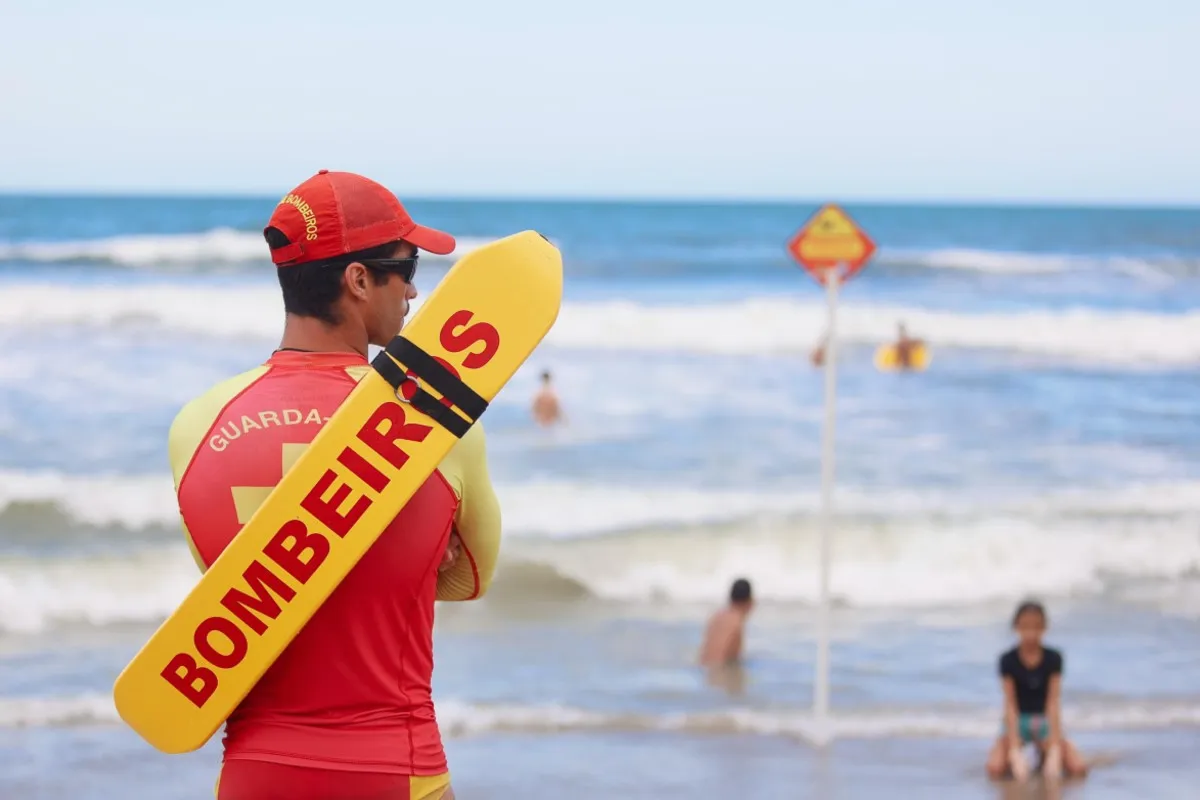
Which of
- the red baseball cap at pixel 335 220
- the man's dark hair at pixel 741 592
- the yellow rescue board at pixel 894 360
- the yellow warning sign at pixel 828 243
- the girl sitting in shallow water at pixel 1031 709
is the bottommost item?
the girl sitting in shallow water at pixel 1031 709

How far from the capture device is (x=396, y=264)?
74.9 inches

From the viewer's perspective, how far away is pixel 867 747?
5.88m

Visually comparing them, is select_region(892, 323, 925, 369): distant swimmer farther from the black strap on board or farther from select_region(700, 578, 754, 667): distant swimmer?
the black strap on board

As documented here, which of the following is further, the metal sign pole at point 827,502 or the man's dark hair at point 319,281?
the metal sign pole at point 827,502

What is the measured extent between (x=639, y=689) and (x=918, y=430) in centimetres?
879

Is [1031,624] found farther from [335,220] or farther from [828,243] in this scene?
[335,220]

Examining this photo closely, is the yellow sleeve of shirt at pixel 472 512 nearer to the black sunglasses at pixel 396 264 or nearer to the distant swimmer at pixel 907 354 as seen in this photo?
the black sunglasses at pixel 396 264

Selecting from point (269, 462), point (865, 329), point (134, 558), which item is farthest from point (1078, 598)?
point (865, 329)

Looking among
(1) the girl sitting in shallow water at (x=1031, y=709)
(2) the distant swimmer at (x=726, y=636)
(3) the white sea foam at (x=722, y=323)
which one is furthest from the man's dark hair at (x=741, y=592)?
(3) the white sea foam at (x=722, y=323)

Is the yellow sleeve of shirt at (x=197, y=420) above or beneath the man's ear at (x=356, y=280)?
beneath

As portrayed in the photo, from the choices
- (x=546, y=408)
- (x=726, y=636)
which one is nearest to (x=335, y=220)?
(x=726, y=636)

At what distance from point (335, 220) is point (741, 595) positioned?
5848mm

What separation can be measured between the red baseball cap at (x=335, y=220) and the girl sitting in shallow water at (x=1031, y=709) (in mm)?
4486

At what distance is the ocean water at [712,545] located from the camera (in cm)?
588
